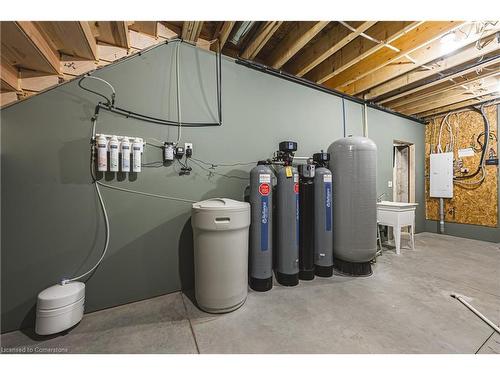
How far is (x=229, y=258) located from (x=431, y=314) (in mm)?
1697

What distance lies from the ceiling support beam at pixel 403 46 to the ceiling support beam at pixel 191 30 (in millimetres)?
2258

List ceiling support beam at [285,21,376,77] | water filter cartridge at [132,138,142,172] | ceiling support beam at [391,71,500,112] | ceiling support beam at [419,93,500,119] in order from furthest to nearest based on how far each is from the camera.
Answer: ceiling support beam at [419,93,500,119], ceiling support beam at [391,71,500,112], ceiling support beam at [285,21,376,77], water filter cartridge at [132,138,142,172]

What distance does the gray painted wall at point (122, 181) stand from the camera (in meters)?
1.51

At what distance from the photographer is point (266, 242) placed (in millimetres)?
1951

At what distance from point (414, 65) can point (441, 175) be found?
3.00m

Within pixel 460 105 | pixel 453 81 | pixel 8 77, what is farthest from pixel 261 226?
pixel 460 105

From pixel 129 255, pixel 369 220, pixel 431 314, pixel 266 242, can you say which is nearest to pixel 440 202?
pixel 369 220

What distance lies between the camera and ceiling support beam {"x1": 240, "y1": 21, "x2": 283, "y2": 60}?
1.96 metres

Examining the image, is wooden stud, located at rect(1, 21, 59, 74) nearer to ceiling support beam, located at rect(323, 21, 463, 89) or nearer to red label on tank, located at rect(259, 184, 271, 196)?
red label on tank, located at rect(259, 184, 271, 196)

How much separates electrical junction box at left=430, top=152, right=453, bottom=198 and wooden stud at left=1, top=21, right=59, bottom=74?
20.8 ft

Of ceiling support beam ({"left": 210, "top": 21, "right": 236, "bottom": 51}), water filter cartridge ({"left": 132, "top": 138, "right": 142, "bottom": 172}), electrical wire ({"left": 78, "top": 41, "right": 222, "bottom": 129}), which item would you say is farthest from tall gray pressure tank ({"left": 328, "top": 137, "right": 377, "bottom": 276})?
water filter cartridge ({"left": 132, "top": 138, "right": 142, "bottom": 172})

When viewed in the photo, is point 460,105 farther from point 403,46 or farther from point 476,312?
point 476,312

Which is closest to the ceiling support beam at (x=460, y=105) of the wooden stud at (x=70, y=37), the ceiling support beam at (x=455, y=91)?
the ceiling support beam at (x=455, y=91)

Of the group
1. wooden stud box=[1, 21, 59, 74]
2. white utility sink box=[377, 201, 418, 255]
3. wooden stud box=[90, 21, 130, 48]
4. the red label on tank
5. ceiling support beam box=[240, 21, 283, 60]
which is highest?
ceiling support beam box=[240, 21, 283, 60]
